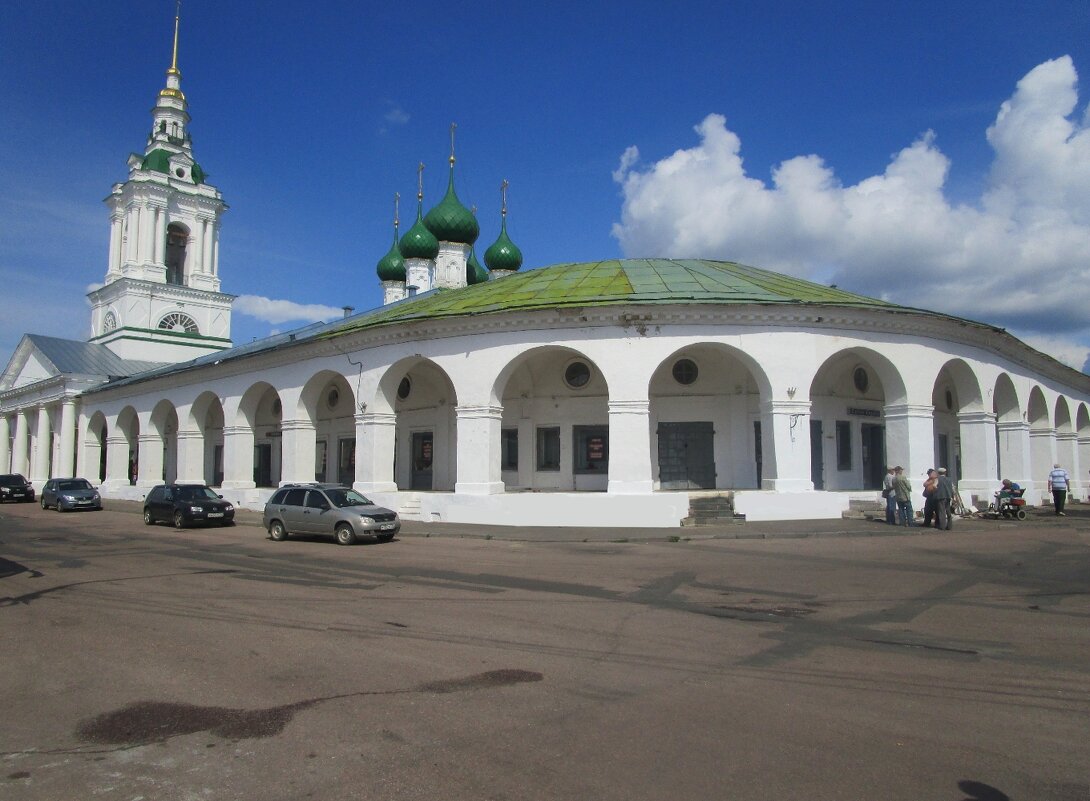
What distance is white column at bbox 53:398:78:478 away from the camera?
42.2m

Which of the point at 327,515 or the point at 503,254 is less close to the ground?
the point at 503,254

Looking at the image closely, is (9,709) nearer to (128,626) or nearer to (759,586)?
(128,626)

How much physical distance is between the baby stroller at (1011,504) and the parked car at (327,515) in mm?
15788

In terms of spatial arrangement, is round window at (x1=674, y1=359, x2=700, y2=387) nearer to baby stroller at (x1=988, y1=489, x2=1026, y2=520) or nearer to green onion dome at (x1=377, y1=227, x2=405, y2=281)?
baby stroller at (x1=988, y1=489, x2=1026, y2=520)

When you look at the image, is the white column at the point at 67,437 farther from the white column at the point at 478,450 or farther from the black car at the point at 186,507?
the white column at the point at 478,450

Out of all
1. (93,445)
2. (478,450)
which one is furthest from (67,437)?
(478,450)

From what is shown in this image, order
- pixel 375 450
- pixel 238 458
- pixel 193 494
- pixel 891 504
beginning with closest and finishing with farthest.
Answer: pixel 891 504
pixel 193 494
pixel 375 450
pixel 238 458

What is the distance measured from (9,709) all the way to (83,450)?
42.4m

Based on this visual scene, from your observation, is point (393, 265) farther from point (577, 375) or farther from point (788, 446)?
point (788, 446)

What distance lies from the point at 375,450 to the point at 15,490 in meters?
23.2

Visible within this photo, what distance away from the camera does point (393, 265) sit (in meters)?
45.6

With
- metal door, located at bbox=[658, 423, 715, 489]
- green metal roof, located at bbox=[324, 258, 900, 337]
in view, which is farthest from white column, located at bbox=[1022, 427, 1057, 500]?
metal door, located at bbox=[658, 423, 715, 489]

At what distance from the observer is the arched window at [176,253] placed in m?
53.0

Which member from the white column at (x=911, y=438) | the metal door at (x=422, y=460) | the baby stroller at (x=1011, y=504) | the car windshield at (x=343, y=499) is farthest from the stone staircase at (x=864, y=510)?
the metal door at (x=422, y=460)
